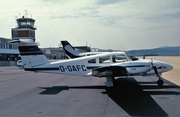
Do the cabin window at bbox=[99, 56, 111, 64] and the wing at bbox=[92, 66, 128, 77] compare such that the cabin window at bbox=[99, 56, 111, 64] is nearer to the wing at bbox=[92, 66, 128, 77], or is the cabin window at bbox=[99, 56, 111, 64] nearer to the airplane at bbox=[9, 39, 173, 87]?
the airplane at bbox=[9, 39, 173, 87]

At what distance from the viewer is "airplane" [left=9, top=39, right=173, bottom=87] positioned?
13.1 m

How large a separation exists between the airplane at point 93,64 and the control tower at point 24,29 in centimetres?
6138

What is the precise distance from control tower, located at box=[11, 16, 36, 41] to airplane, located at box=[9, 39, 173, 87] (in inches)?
2416

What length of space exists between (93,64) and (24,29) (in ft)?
212

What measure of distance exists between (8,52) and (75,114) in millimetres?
68920

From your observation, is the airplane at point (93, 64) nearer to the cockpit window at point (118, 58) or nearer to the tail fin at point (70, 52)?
the cockpit window at point (118, 58)

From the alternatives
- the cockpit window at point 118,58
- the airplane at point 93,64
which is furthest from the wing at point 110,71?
the cockpit window at point 118,58

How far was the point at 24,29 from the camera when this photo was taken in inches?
2960

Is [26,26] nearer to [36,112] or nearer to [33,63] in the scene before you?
[33,63]

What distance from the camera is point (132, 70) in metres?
13.2

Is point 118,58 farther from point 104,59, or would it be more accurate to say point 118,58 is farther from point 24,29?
point 24,29

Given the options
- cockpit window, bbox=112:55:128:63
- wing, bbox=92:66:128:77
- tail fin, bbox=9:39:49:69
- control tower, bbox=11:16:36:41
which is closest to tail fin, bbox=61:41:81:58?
tail fin, bbox=9:39:49:69

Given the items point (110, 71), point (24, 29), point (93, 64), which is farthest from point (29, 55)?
point (24, 29)

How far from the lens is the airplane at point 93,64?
13.1 metres
